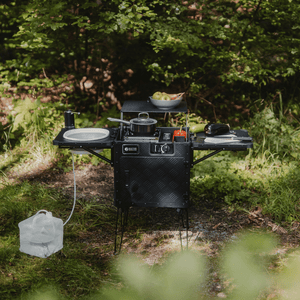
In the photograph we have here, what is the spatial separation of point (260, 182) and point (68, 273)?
280 centimetres

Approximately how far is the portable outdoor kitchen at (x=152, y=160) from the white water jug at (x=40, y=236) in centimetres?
68

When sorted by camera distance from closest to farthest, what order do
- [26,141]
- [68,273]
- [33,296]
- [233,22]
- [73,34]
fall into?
[33,296], [68,273], [233,22], [26,141], [73,34]

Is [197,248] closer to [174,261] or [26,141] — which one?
[174,261]

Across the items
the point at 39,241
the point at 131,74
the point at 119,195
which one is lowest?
the point at 39,241

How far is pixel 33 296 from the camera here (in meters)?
3.03

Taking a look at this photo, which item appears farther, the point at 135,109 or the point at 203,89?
the point at 203,89

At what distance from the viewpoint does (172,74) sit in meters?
6.09

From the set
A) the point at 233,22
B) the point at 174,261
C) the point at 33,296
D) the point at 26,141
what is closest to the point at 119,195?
the point at 174,261

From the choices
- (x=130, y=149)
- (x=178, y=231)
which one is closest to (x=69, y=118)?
(x=130, y=149)

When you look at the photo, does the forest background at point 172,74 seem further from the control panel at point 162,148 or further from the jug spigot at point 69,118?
the control panel at point 162,148

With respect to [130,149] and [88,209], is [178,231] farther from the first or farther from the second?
[130,149]

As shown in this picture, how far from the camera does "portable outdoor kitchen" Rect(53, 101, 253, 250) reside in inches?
137

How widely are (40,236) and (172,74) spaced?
11.9ft

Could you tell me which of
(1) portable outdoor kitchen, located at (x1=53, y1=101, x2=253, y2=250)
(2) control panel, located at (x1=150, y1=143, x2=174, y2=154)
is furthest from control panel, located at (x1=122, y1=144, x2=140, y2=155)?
(2) control panel, located at (x1=150, y1=143, x2=174, y2=154)
